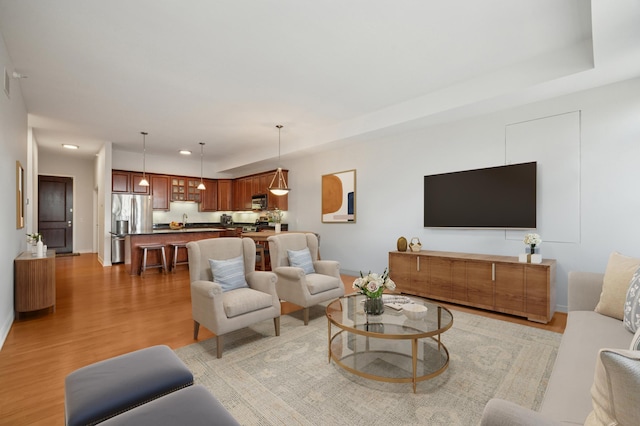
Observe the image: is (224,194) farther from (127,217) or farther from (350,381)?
(350,381)

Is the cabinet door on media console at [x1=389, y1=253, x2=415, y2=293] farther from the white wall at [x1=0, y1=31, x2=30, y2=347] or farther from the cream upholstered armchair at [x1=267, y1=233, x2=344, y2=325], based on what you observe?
the white wall at [x1=0, y1=31, x2=30, y2=347]

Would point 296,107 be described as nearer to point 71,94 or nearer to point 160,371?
point 71,94

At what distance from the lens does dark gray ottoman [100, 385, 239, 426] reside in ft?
3.71

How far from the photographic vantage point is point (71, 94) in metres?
4.28

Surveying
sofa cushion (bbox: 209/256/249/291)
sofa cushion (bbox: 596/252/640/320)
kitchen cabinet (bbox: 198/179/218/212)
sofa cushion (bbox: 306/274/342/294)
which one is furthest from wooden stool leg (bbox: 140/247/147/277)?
sofa cushion (bbox: 596/252/640/320)

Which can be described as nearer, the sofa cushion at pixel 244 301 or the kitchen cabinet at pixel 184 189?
the sofa cushion at pixel 244 301

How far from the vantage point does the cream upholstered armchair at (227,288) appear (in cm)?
268

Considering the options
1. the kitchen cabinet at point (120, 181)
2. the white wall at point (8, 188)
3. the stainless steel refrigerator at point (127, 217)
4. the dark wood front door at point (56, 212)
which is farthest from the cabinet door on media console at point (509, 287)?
the dark wood front door at point (56, 212)

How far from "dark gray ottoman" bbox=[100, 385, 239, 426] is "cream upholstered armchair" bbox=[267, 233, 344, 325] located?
83.8 inches

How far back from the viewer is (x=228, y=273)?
3.15 meters

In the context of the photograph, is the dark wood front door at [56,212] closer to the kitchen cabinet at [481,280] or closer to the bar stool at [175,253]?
the bar stool at [175,253]

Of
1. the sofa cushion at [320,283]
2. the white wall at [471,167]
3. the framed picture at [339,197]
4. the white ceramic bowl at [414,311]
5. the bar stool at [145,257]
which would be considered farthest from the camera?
the bar stool at [145,257]

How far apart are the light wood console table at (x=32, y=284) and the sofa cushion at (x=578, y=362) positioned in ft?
16.1

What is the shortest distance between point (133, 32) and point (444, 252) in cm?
465
